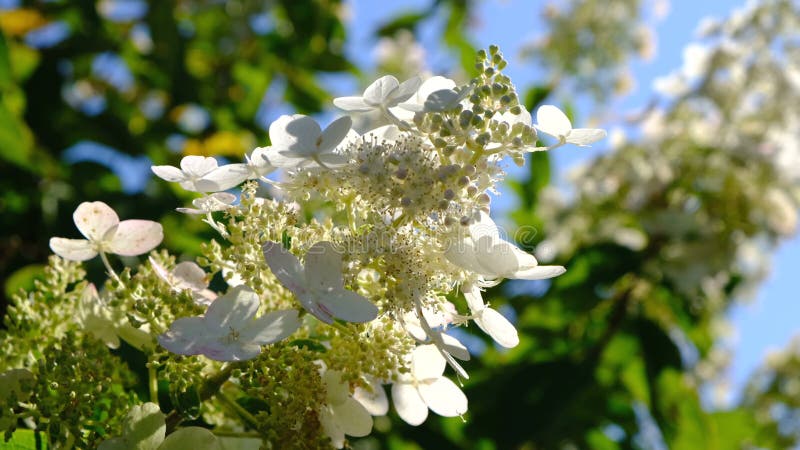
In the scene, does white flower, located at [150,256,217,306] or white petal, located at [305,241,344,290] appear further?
white flower, located at [150,256,217,306]

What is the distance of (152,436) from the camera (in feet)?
3.00

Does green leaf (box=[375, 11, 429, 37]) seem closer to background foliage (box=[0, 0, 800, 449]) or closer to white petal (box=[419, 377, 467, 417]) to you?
background foliage (box=[0, 0, 800, 449])

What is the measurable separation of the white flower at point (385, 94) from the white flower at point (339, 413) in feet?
1.22

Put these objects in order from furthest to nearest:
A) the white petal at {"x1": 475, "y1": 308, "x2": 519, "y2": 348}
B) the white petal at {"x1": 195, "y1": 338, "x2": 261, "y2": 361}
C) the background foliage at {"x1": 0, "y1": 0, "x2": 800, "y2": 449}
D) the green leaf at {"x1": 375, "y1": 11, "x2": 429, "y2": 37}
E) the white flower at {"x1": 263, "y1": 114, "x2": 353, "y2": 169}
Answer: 1. the green leaf at {"x1": 375, "y1": 11, "x2": 429, "y2": 37}
2. the background foliage at {"x1": 0, "y1": 0, "x2": 800, "y2": 449}
3. the white petal at {"x1": 475, "y1": 308, "x2": 519, "y2": 348}
4. the white flower at {"x1": 263, "y1": 114, "x2": 353, "y2": 169}
5. the white petal at {"x1": 195, "y1": 338, "x2": 261, "y2": 361}

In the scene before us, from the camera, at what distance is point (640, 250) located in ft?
9.60

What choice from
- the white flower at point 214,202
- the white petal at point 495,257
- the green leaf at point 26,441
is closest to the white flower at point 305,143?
the white flower at point 214,202

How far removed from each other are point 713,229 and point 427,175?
2340 millimetres

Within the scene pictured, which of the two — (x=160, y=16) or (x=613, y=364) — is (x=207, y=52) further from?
(x=613, y=364)

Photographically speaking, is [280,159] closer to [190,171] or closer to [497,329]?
[190,171]

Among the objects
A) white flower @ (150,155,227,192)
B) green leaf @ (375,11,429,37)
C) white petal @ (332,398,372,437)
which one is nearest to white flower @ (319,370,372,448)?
white petal @ (332,398,372,437)

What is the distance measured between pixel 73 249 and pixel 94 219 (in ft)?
0.18

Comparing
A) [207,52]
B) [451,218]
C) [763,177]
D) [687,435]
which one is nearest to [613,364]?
[687,435]

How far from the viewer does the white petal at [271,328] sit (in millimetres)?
876

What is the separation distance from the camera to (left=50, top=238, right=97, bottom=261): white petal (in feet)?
3.59
